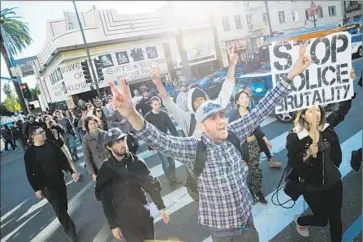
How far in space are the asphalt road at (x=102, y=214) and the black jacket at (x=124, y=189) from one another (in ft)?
2.69

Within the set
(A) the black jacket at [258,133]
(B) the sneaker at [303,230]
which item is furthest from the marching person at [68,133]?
(B) the sneaker at [303,230]

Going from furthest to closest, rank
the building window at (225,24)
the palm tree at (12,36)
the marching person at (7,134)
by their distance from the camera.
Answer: the building window at (225,24), the marching person at (7,134), the palm tree at (12,36)

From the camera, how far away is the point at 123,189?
2.35 metres

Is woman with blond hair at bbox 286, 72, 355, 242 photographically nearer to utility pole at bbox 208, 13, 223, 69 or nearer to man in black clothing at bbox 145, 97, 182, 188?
utility pole at bbox 208, 13, 223, 69

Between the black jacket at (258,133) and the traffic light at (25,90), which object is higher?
the traffic light at (25,90)

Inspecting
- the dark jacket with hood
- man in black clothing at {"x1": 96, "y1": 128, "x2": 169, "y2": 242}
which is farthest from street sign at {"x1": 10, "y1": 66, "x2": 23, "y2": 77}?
man in black clothing at {"x1": 96, "y1": 128, "x2": 169, "y2": 242}

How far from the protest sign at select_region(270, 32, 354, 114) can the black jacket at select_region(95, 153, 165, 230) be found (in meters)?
1.59

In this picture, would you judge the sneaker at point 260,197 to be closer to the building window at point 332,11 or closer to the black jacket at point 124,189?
the black jacket at point 124,189

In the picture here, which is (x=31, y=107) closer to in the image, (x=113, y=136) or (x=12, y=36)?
(x=12, y=36)

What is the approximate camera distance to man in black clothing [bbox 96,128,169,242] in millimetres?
2309

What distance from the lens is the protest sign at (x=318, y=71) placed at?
263cm

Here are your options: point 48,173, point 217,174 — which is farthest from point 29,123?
point 217,174

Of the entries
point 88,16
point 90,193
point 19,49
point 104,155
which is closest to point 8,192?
point 90,193

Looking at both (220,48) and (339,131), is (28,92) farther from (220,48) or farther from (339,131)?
(339,131)
